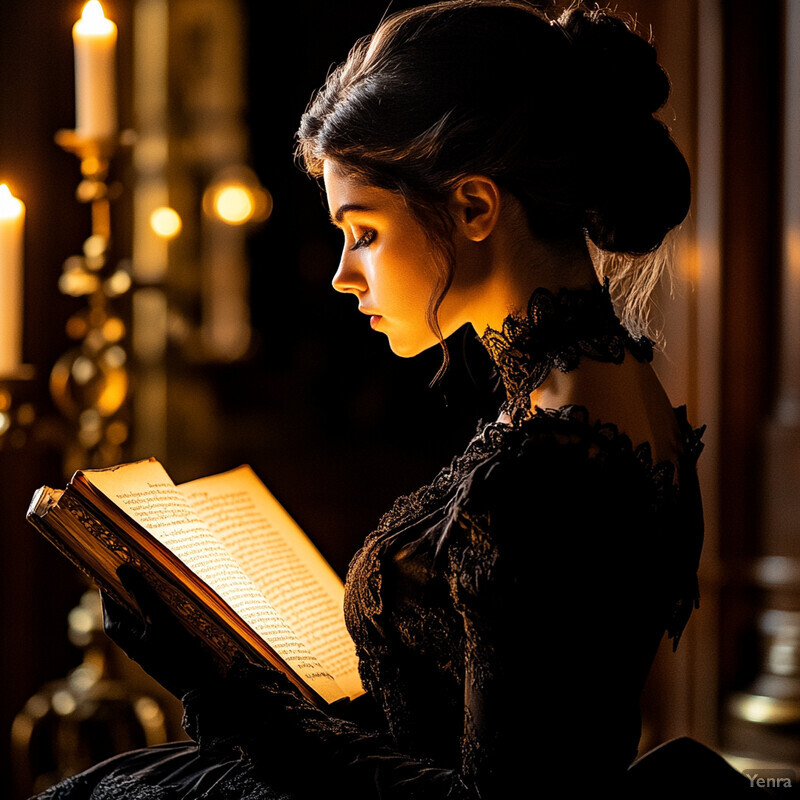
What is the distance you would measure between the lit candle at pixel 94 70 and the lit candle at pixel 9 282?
19 centimetres

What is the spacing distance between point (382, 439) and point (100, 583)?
1.55 meters

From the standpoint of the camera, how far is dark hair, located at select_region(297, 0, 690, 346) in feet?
2.99

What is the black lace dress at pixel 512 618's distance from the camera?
0.78m

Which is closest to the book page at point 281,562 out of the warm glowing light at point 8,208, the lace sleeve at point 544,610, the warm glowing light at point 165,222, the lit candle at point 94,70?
the lace sleeve at point 544,610

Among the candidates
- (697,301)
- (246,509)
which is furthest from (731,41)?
(246,509)

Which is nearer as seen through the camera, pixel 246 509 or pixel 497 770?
pixel 497 770

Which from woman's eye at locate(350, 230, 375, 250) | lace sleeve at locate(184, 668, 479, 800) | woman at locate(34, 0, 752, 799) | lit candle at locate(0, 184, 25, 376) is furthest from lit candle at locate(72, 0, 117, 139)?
lace sleeve at locate(184, 668, 479, 800)

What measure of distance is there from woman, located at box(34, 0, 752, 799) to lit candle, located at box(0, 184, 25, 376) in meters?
0.58

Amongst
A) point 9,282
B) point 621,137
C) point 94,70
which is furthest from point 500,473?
point 94,70

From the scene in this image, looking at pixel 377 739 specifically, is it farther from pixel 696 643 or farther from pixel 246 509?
pixel 696 643

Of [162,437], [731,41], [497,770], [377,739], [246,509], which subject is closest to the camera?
[497,770]

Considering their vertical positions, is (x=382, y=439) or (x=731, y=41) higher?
(x=731, y=41)

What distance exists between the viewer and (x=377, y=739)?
88 cm

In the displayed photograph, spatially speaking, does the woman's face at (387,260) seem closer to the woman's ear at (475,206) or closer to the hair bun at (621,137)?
the woman's ear at (475,206)
